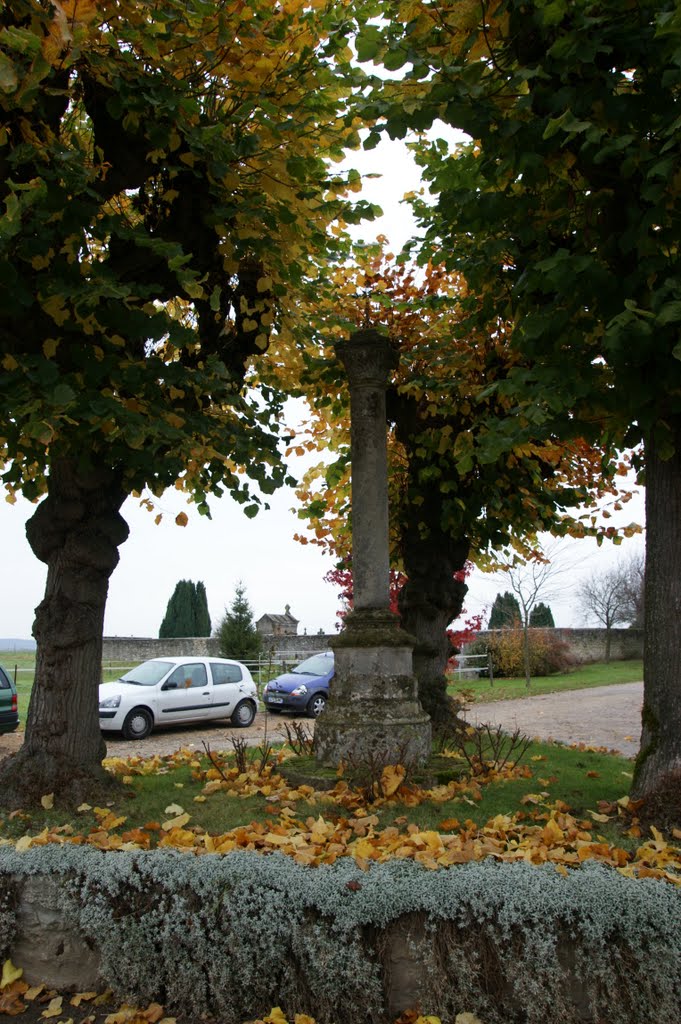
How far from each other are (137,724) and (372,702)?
27.3ft

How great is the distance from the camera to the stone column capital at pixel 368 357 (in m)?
7.25

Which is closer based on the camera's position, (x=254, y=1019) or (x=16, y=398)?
(x=254, y=1019)

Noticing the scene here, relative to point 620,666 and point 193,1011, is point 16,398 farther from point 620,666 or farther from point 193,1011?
point 620,666

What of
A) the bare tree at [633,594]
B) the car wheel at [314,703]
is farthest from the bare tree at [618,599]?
the car wheel at [314,703]

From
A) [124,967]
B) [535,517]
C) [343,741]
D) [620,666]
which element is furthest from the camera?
[620,666]

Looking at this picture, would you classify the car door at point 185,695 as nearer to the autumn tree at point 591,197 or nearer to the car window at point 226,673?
the car window at point 226,673

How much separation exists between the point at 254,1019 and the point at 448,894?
107 centimetres

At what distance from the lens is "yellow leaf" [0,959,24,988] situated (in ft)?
13.0

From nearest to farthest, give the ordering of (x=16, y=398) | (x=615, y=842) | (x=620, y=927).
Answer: (x=620, y=927) → (x=615, y=842) → (x=16, y=398)

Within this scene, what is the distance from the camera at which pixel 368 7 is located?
5562mm

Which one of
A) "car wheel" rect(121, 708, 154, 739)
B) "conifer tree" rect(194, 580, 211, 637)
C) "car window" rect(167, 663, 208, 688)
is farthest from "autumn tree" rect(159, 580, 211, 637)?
"car wheel" rect(121, 708, 154, 739)

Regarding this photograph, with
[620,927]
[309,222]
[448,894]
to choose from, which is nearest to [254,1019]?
[448,894]

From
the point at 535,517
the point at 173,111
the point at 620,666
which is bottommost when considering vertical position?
the point at 620,666

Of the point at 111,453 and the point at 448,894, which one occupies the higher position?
the point at 111,453
